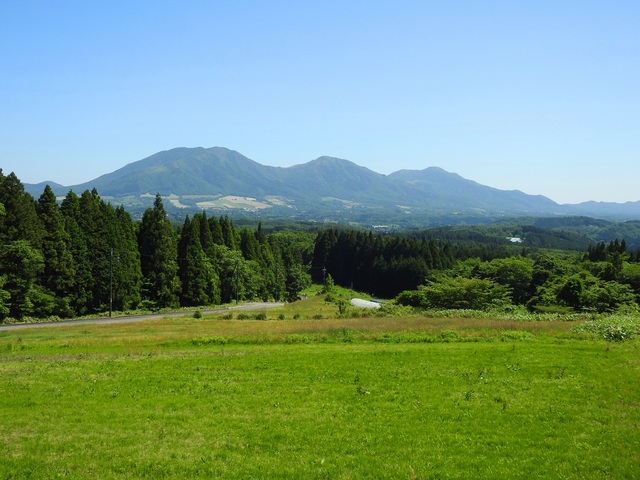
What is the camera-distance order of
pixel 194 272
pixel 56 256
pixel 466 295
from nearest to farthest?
1. pixel 56 256
2. pixel 466 295
3. pixel 194 272

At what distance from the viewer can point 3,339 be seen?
119 feet

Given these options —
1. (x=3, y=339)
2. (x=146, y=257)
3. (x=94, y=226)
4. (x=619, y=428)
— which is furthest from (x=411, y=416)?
(x=146, y=257)

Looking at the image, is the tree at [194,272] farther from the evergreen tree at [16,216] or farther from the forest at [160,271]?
the evergreen tree at [16,216]

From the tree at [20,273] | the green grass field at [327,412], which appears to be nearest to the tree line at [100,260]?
the tree at [20,273]

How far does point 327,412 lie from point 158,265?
5845 cm

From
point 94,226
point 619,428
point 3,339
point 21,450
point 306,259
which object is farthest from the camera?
point 306,259

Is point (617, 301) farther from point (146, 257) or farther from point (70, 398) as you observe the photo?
point (146, 257)

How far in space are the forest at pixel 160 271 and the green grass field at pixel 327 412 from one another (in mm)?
28156

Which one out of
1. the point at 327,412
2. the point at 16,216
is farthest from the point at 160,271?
the point at 327,412

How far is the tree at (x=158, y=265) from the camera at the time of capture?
69.2 meters

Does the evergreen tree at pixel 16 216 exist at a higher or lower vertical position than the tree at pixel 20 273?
higher

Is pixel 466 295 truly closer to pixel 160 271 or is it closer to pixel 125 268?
pixel 160 271

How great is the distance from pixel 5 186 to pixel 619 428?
57336 millimetres

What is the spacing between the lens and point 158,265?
69.6m
